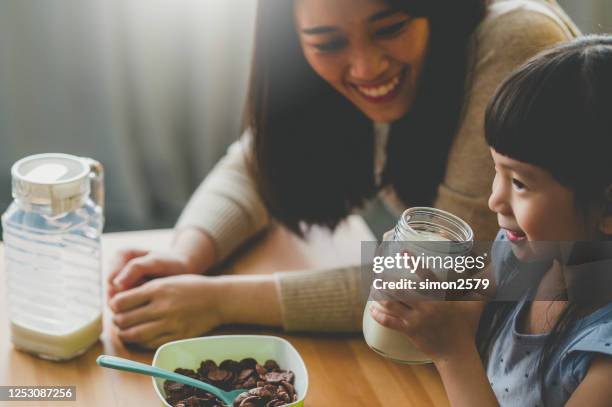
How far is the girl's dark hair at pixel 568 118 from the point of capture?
2.37 feet

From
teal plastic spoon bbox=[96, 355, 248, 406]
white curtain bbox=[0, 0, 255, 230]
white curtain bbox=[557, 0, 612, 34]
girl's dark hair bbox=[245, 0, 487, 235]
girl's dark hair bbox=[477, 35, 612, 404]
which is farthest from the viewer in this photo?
white curtain bbox=[0, 0, 255, 230]

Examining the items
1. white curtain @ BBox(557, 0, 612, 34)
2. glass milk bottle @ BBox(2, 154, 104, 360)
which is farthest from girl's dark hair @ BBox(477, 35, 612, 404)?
white curtain @ BBox(557, 0, 612, 34)

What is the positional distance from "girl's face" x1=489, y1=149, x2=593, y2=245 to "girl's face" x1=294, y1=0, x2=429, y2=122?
0.34m

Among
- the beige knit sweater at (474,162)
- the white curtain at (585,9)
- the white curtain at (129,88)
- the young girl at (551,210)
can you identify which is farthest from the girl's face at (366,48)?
the white curtain at (129,88)

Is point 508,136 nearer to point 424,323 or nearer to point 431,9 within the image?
point 424,323

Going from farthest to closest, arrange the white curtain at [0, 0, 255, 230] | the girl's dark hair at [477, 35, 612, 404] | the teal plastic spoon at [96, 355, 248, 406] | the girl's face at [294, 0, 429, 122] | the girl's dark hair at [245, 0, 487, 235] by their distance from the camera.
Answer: the white curtain at [0, 0, 255, 230]
the girl's dark hair at [245, 0, 487, 235]
the girl's face at [294, 0, 429, 122]
the teal plastic spoon at [96, 355, 248, 406]
the girl's dark hair at [477, 35, 612, 404]

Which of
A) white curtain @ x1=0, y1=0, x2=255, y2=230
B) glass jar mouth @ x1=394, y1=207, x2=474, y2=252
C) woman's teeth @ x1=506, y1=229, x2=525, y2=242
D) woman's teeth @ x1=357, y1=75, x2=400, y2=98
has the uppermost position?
woman's teeth @ x1=357, y1=75, x2=400, y2=98

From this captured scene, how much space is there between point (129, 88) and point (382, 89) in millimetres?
1215

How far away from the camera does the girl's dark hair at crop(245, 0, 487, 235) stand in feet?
3.79

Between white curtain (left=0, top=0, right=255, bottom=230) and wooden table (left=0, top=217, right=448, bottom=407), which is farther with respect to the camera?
white curtain (left=0, top=0, right=255, bottom=230)

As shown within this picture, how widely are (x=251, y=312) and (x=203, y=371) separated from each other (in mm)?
169

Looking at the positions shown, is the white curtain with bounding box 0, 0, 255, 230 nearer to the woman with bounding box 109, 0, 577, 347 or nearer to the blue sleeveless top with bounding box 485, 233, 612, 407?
the woman with bounding box 109, 0, 577, 347

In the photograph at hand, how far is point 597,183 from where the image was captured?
2.41 feet

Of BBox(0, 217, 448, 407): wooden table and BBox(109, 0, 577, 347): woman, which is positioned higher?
BBox(109, 0, 577, 347): woman
